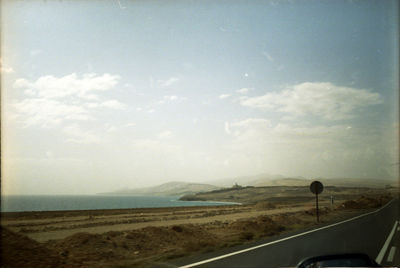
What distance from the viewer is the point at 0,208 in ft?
20.7

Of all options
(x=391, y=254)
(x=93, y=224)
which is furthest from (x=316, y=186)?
(x=93, y=224)

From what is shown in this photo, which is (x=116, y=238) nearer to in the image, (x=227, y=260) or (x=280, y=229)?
(x=227, y=260)

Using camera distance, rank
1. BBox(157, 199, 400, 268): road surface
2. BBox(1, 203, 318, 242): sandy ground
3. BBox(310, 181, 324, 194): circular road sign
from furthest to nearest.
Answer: BBox(1, 203, 318, 242): sandy ground
BBox(310, 181, 324, 194): circular road sign
BBox(157, 199, 400, 268): road surface

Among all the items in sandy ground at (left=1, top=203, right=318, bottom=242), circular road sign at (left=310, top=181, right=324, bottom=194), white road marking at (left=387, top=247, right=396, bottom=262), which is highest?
circular road sign at (left=310, top=181, right=324, bottom=194)

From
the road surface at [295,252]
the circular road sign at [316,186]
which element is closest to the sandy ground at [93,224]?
the circular road sign at [316,186]

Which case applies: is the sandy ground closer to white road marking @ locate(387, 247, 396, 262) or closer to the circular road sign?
the circular road sign

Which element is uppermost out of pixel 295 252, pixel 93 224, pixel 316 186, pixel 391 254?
pixel 316 186

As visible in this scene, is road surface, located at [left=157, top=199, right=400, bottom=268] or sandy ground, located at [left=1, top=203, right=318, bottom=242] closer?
road surface, located at [left=157, top=199, right=400, bottom=268]

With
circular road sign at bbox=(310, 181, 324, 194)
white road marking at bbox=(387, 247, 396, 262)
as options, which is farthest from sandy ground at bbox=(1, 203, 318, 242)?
white road marking at bbox=(387, 247, 396, 262)

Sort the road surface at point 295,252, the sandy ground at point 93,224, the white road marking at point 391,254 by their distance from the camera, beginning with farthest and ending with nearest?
1. the sandy ground at point 93,224
2. the white road marking at point 391,254
3. the road surface at point 295,252

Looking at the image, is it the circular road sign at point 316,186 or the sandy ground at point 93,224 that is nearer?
the circular road sign at point 316,186

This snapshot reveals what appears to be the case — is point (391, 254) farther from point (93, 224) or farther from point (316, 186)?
point (93, 224)

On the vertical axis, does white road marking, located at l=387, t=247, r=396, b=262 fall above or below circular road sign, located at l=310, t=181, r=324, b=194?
below

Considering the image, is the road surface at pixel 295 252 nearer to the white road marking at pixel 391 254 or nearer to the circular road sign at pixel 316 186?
the white road marking at pixel 391 254
